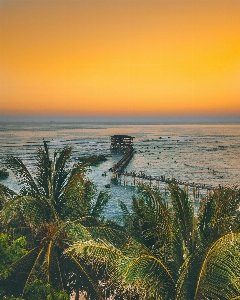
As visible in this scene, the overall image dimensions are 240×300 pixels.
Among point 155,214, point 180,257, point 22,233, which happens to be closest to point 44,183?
point 22,233

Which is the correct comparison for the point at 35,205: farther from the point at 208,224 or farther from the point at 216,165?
the point at 216,165

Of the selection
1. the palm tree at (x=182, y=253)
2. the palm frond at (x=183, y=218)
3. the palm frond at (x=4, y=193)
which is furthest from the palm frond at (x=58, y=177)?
the palm frond at (x=183, y=218)

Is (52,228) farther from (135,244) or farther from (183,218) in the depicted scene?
(183,218)

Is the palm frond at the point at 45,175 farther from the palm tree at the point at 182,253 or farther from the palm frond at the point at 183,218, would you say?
the palm frond at the point at 183,218

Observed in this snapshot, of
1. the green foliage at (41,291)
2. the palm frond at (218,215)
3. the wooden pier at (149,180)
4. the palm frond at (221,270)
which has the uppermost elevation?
the palm frond at (218,215)

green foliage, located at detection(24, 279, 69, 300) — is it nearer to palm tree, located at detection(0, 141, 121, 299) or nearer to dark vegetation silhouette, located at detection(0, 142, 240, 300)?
dark vegetation silhouette, located at detection(0, 142, 240, 300)

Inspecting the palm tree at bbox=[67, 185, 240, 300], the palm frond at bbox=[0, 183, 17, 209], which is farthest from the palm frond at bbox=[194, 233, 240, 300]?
the palm frond at bbox=[0, 183, 17, 209]

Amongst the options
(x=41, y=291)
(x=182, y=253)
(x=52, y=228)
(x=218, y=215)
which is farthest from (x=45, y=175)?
(x=218, y=215)
